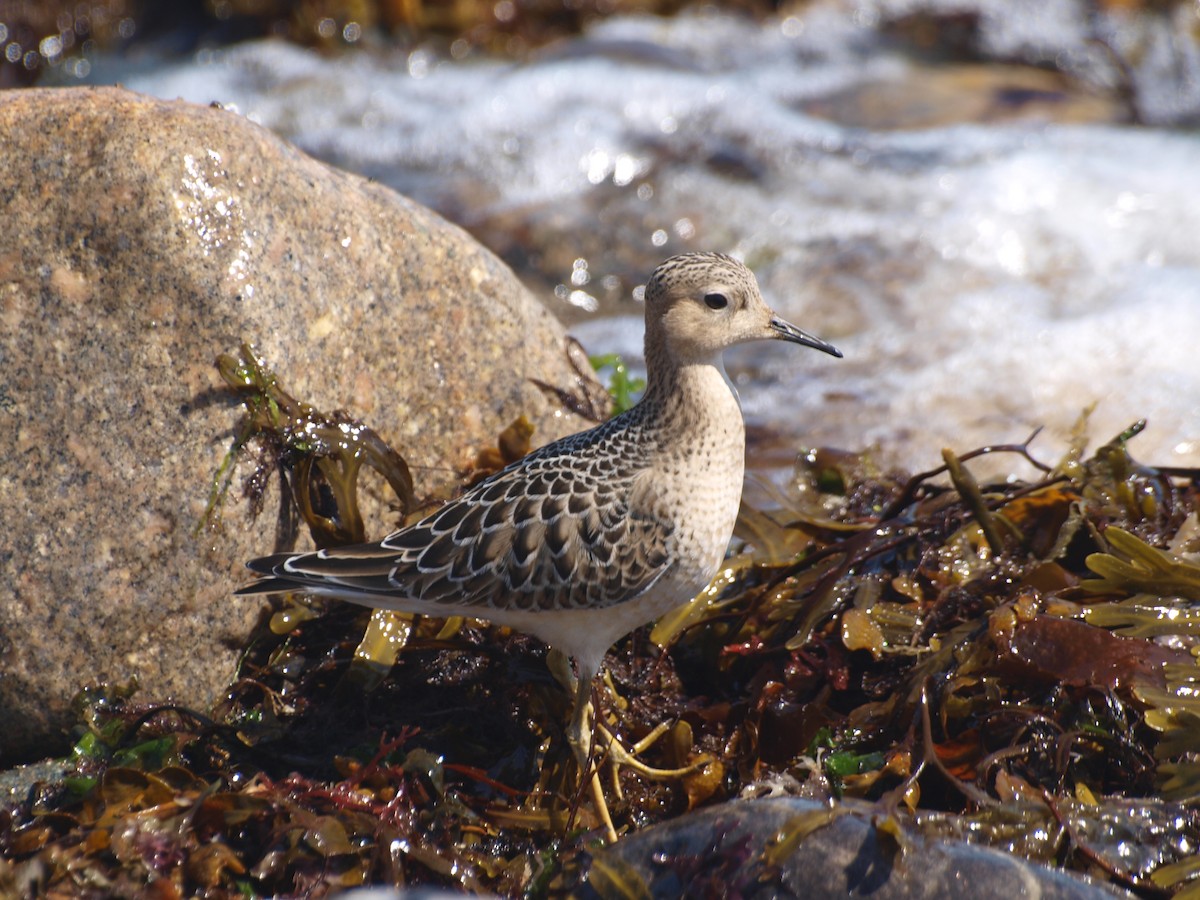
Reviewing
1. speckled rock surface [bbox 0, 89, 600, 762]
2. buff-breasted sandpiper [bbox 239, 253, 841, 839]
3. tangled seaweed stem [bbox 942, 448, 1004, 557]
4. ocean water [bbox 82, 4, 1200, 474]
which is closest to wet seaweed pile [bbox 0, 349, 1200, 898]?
tangled seaweed stem [bbox 942, 448, 1004, 557]

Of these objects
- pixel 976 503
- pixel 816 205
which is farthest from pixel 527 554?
pixel 816 205

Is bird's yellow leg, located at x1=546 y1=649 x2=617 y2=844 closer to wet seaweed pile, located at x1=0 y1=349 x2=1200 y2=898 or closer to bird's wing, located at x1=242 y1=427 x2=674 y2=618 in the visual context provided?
wet seaweed pile, located at x1=0 y1=349 x2=1200 y2=898

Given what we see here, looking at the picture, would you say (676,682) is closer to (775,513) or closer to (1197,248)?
(775,513)

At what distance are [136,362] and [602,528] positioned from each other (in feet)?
5.98

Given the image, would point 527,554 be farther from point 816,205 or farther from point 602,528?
point 816,205

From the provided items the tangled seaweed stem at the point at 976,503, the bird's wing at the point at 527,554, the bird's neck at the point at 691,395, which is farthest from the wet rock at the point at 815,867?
the tangled seaweed stem at the point at 976,503

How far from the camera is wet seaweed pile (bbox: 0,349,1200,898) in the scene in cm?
376

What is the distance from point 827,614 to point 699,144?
22.6ft

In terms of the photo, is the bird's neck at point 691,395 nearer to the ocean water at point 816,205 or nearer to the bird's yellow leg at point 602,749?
the bird's yellow leg at point 602,749

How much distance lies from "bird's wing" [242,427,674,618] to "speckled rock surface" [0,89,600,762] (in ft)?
1.57

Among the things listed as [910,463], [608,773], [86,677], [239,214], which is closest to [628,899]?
[608,773]

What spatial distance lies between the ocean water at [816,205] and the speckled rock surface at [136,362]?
10.8 ft

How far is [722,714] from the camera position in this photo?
4.46 metres

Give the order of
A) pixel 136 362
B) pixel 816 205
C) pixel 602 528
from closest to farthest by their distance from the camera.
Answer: pixel 602 528 < pixel 136 362 < pixel 816 205
